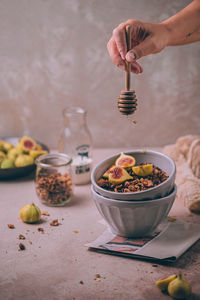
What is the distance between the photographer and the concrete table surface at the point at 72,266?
35.8 inches

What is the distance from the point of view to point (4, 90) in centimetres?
198

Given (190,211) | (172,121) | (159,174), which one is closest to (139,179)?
(159,174)

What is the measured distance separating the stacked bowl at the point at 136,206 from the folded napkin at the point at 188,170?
0.20 m

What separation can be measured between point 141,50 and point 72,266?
676 millimetres

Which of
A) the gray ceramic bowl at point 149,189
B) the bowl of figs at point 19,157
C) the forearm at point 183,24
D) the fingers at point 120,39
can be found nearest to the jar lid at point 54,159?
the bowl of figs at point 19,157

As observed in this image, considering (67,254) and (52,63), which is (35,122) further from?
(67,254)

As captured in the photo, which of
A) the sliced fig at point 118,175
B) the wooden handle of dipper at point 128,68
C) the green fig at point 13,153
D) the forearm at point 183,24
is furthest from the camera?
the green fig at point 13,153

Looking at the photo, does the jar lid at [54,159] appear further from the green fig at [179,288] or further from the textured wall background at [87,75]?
the green fig at [179,288]

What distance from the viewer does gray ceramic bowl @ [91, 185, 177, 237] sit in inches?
41.4

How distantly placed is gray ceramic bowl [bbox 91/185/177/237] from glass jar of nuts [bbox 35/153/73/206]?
30 cm

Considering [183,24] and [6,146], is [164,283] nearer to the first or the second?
[183,24]

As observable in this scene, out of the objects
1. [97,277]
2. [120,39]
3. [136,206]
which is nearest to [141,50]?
[120,39]

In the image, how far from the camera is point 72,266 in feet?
3.34

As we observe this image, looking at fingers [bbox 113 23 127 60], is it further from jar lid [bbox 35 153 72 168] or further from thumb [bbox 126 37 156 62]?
jar lid [bbox 35 153 72 168]
